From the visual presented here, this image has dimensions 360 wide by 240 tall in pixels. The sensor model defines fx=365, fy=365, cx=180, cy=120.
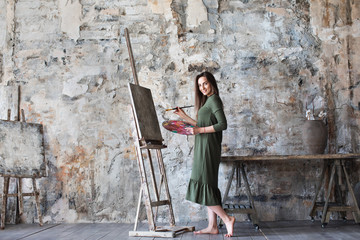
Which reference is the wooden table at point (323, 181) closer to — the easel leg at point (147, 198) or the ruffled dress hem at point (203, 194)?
the ruffled dress hem at point (203, 194)

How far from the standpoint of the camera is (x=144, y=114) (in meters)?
3.40

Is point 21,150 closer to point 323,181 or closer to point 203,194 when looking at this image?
point 203,194

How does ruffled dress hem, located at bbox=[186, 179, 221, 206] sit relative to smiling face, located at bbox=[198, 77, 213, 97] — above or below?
below

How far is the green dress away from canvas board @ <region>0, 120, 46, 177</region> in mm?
1801

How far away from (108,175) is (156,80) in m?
1.23

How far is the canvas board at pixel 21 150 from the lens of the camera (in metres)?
3.79

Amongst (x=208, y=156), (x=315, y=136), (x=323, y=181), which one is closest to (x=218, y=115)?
(x=208, y=156)

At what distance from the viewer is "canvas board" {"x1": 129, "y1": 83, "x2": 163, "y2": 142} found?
327cm

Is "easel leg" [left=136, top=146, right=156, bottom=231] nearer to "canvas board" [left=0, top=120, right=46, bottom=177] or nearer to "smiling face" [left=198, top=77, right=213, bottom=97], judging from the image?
"smiling face" [left=198, top=77, right=213, bottom=97]

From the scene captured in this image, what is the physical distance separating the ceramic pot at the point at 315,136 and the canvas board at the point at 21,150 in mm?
2836

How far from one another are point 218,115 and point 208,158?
15.2 inches

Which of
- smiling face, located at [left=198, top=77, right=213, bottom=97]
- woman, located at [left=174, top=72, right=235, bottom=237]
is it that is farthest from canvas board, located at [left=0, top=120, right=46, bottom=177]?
smiling face, located at [left=198, top=77, right=213, bottom=97]

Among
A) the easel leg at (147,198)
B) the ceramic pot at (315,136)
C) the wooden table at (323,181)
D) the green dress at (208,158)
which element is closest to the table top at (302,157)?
the wooden table at (323,181)

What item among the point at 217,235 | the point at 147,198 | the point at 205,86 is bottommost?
the point at 217,235
